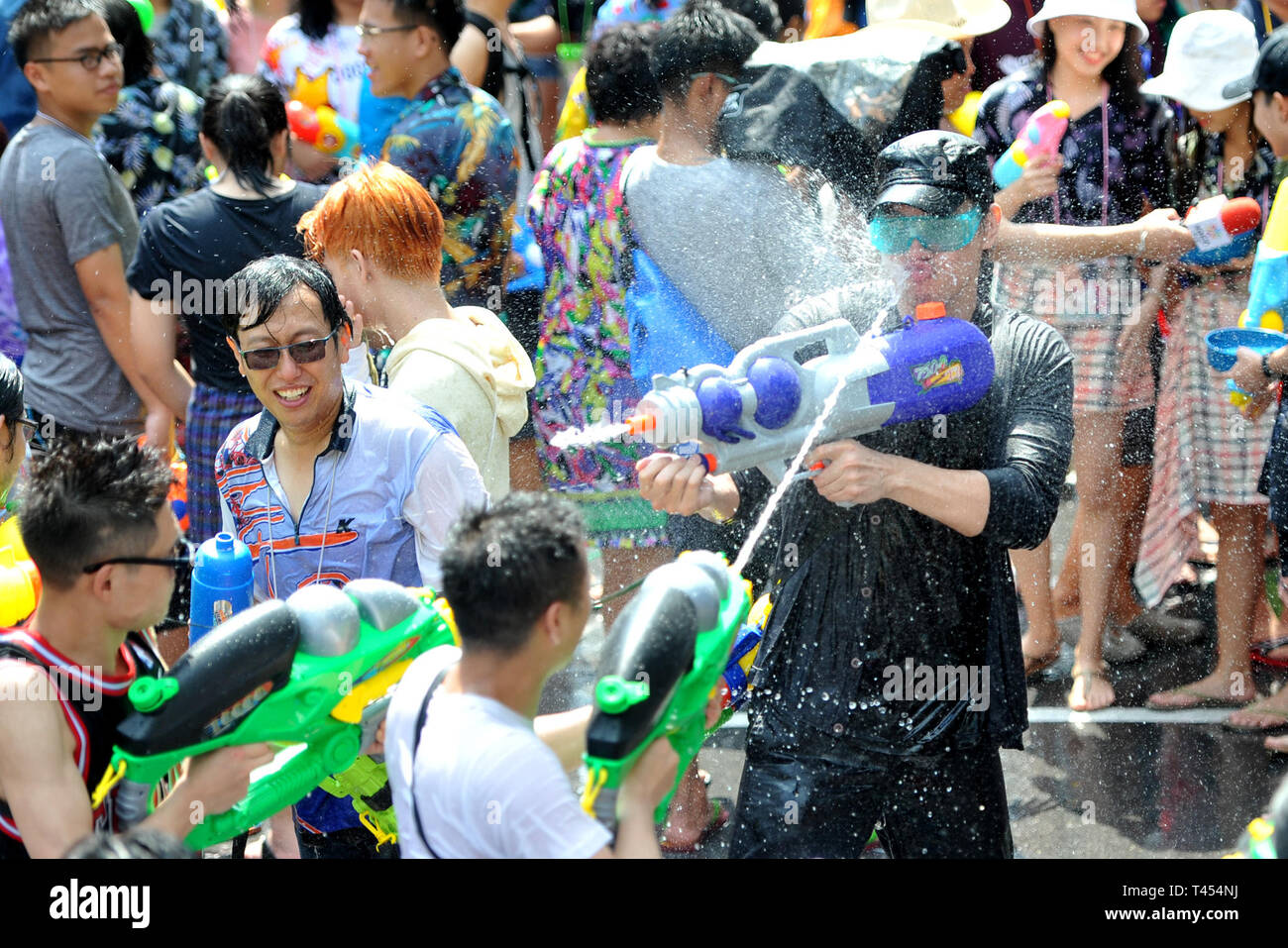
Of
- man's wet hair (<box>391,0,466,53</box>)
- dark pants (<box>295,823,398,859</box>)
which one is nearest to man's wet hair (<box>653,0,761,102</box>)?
man's wet hair (<box>391,0,466,53</box>)

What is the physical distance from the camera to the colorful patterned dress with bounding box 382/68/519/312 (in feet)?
15.8

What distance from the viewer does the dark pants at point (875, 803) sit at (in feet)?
9.53

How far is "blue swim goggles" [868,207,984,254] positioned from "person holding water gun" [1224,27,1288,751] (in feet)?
5.39

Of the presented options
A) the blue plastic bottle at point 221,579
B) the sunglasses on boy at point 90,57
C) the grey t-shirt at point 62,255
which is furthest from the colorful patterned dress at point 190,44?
the blue plastic bottle at point 221,579

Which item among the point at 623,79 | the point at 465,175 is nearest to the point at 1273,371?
the point at 623,79

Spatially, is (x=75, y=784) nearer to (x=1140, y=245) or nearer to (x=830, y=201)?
(x=830, y=201)

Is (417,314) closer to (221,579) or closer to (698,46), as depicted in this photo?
(221,579)

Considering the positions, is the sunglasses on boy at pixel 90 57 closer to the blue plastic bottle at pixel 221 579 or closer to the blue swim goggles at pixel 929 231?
the blue plastic bottle at pixel 221 579

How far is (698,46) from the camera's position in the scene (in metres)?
4.29

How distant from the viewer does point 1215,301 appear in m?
4.75

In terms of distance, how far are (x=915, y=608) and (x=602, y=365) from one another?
180cm

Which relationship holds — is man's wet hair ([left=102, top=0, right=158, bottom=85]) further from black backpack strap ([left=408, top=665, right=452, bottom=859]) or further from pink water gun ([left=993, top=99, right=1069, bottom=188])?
black backpack strap ([left=408, top=665, right=452, bottom=859])

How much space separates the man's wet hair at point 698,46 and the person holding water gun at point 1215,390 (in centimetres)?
137

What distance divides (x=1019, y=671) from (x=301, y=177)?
136 inches
